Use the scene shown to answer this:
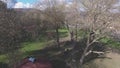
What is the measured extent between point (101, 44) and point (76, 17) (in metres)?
9.25

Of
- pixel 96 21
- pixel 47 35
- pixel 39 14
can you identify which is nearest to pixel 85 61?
pixel 96 21

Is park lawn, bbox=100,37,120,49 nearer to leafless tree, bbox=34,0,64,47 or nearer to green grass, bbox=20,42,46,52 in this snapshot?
leafless tree, bbox=34,0,64,47

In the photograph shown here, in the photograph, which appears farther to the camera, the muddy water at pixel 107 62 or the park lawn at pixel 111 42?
the park lawn at pixel 111 42

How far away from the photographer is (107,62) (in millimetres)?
33812

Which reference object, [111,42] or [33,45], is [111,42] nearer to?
[111,42]

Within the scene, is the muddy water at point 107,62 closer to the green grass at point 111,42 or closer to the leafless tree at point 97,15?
the leafless tree at point 97,15

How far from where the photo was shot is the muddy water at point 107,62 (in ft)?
104

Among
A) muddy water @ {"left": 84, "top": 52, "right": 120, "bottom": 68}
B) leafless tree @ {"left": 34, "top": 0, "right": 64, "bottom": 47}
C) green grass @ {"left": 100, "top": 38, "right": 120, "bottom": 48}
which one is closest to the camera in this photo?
muddy water @ {"left": 84, "top": 52, "right": 120, "bottom": 68}

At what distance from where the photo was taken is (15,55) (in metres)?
22.3

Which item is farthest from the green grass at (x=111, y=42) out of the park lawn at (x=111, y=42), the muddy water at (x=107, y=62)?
the muddy water at (x=107, y=62)

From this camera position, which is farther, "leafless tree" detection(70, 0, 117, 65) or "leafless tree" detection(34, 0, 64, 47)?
"leafless tree" detection(34, 0, 64, 47)

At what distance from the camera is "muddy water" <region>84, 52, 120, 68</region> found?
31.7 metres

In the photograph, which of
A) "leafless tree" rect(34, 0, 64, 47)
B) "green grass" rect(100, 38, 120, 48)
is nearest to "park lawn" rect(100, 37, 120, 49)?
"green grass" rect(100, 38, 120, 48)

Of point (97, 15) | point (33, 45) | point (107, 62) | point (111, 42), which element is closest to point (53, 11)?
point (33, 45)
